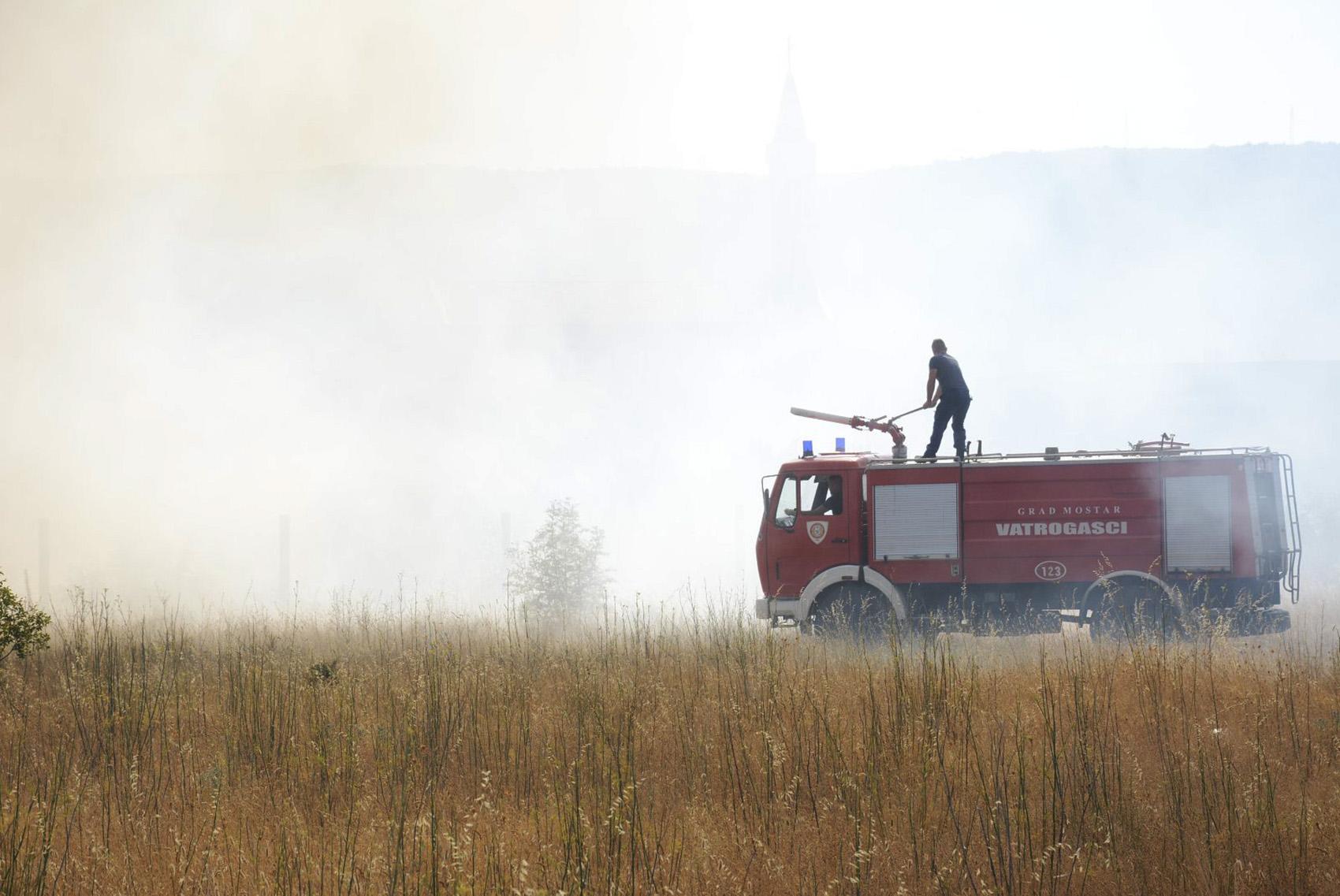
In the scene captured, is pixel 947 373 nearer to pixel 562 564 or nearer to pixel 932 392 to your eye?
pixel 932 392

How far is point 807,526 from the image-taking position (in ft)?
48.3

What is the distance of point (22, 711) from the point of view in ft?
32.7

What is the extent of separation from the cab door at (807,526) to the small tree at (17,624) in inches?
335

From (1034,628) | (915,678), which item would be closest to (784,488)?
(1034,628)

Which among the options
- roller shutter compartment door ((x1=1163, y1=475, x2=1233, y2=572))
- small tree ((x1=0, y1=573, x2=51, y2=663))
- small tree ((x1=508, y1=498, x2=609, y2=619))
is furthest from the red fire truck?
small tree ((x1=508, y1=498, x2=609, y2=619))

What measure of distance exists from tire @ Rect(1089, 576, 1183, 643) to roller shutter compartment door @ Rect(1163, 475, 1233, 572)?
→ 0.41 m

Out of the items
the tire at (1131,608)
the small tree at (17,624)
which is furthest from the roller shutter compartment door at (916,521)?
the small tree at (17,624)

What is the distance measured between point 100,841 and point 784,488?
995 centimetres

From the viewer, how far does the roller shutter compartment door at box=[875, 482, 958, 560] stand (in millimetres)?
14109

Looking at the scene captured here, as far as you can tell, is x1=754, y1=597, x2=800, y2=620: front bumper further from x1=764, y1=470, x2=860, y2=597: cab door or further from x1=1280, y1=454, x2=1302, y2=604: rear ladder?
x1=1280, y1=454, x2=1302, y2=604: rear ladder

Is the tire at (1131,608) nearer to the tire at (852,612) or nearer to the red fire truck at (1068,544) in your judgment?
the red fire truck at (1068,544)

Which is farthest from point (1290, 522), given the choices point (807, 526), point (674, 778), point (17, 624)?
point (17, 624)

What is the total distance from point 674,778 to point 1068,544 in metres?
8.17

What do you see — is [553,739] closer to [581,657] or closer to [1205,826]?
[581,657]
